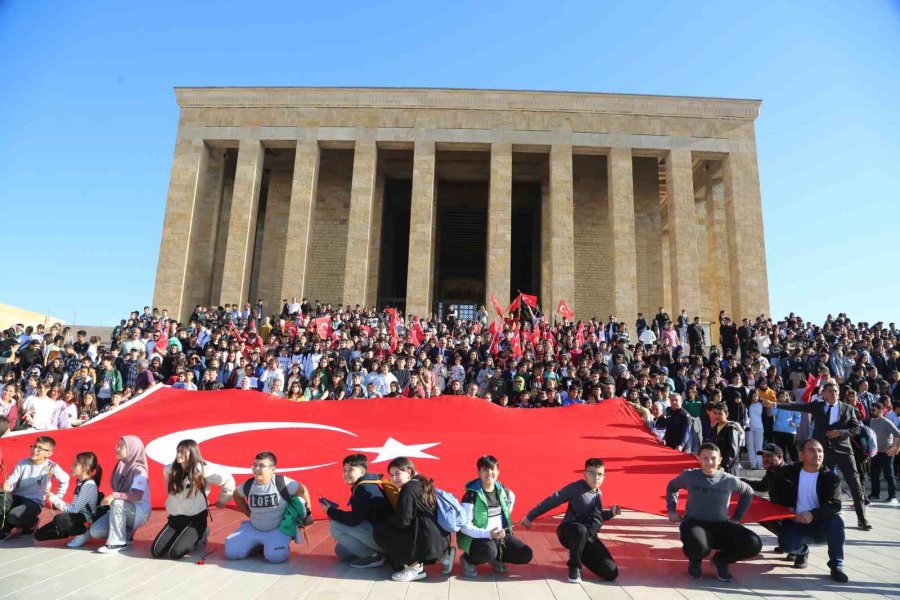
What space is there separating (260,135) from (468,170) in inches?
408

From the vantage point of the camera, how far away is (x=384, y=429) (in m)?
7.79

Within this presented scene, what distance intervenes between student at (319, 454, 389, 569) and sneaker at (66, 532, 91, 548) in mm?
2506

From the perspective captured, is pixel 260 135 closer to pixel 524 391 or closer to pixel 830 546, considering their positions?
pixel 524 391

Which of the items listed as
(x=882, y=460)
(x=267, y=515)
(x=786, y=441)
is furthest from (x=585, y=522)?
(x=882, y=460)

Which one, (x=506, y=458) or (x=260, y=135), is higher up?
(x=260, y=135)

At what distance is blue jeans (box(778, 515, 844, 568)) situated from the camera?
17.4 ft

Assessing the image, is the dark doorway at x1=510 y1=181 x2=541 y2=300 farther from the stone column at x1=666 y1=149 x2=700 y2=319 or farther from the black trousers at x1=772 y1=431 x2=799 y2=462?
the black trousers at x1=772 y1=431 x2=799 y2=462

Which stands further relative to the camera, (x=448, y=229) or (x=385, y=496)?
(x=448, y=229)

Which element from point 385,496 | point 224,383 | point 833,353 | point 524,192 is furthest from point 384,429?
point 524,192

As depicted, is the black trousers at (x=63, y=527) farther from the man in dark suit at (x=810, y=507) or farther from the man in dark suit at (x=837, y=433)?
the man in dark suit at (x=837, y=433)

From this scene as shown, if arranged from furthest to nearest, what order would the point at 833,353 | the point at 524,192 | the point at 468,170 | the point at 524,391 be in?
the point at 524,192, the point at 468,170, the point at 833,353, the point at 524,391

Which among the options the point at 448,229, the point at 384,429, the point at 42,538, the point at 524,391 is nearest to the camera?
the point at 42,538

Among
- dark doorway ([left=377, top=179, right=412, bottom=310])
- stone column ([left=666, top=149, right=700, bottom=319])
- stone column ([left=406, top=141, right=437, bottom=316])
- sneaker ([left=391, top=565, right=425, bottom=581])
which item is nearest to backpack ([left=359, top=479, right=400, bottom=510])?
sneaker ([left=391, top=565, right=425, bottom=581])

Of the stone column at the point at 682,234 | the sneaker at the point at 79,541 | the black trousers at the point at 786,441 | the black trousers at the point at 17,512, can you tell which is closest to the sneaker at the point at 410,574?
the sneaker at the point at 79,541
